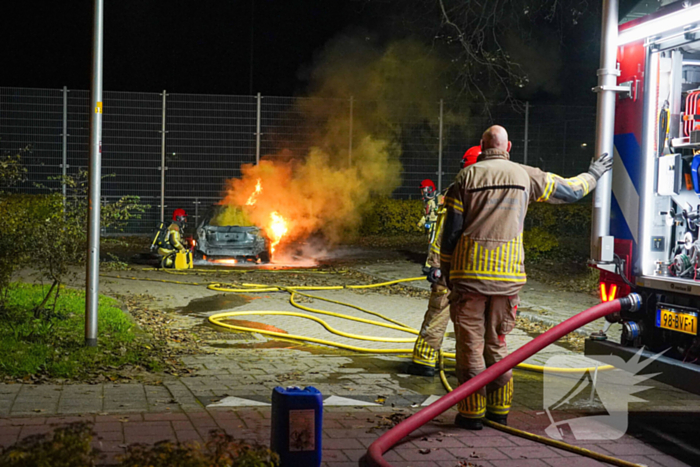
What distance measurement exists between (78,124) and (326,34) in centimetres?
1493

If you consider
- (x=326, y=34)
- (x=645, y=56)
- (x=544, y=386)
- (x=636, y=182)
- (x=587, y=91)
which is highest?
(x=326, y=34)

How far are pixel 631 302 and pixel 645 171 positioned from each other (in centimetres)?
92

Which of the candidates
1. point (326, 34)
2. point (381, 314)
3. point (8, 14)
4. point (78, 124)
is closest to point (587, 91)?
point (326, 34)

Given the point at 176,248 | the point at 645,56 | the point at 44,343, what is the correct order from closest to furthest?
the point at 645,56, the point at 44,343, the point at 176,248

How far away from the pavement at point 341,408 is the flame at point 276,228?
9.47 m

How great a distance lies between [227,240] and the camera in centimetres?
1661

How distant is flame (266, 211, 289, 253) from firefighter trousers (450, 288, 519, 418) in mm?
12526

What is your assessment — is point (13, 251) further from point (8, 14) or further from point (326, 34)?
point (8, 14)

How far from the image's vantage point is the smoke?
2130cm

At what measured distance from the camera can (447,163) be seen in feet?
75.7

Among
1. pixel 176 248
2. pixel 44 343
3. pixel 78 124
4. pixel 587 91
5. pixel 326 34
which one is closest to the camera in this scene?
pixel 44 343

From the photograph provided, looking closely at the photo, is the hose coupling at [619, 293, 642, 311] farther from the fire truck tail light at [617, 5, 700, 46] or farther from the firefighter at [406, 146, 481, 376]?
the fire truck tail light at [617, 5, 700, 46]

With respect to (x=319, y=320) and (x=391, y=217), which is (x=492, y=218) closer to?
(x=319, y=320)

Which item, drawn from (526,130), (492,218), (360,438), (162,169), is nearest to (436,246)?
(492,218)
